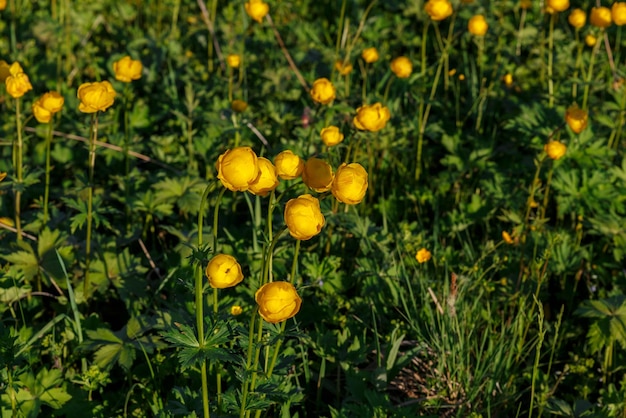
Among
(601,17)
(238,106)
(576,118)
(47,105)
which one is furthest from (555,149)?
(47,105)

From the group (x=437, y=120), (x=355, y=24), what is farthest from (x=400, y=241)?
(x=355, y=24)

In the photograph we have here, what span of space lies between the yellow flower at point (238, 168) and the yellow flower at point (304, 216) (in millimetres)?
95

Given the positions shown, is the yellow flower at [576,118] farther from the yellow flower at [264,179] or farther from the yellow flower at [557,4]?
the yellow flower at [264,179]

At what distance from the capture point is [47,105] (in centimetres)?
214

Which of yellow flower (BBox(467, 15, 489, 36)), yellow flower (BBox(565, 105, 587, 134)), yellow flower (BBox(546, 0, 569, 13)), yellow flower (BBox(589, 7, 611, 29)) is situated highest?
yellow flower (BBox(546, 0, 569, 13))

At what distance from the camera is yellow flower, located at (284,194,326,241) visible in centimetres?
134

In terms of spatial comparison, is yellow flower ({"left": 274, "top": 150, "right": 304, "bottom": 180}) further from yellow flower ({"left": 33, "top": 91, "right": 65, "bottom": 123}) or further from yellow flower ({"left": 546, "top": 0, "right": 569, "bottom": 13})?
yellow flower ({"left": 546, "top": 0, "right": 569, "bottom": 13})

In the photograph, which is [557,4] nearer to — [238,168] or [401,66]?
[401,66]

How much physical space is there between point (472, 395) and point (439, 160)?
4.65 feet

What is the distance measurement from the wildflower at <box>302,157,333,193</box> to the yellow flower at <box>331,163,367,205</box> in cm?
2

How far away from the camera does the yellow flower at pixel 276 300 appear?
52.4 inches

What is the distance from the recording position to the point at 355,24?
411 cm

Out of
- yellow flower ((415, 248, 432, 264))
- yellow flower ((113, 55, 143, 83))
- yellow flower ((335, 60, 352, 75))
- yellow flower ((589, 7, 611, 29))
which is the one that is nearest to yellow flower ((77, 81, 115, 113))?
yellow flower ((113, 55, 143, 83))

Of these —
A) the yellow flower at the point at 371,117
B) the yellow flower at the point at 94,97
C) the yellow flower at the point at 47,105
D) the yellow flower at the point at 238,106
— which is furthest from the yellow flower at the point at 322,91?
the yellow flower at the point at 47,105
